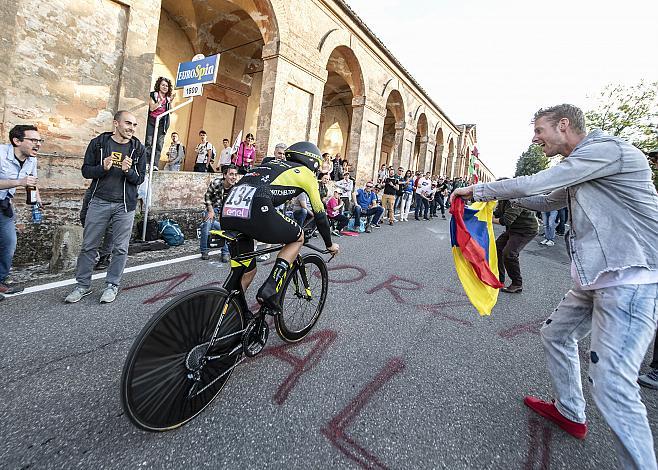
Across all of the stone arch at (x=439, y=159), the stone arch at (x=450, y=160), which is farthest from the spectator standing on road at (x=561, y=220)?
the stone arch at (x=450, y=160)

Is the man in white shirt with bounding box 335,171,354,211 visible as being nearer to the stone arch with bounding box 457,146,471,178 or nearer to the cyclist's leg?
the cyclist's leg

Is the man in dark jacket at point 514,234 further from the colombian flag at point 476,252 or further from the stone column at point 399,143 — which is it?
the stone column at point 399,143

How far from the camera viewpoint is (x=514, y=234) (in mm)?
5145

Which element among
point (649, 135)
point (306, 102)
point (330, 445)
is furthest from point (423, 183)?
point (649, 135)

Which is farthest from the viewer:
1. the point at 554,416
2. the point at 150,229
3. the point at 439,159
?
the point at 439,159

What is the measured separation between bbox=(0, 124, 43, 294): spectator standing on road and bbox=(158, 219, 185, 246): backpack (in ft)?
8.69

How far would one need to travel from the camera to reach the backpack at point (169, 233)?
632cm

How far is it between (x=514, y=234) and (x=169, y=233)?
622cm

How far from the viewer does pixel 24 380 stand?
86.8 inches

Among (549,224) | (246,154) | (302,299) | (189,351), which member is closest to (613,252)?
(302,299)

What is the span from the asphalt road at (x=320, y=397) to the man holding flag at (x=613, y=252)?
56 centimetres

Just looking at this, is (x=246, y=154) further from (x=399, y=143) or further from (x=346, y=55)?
(x=399, y=143)

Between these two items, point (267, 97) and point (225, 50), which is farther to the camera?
point (225, 50)

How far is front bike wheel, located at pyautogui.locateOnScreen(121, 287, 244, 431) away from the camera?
1679 millimetres
